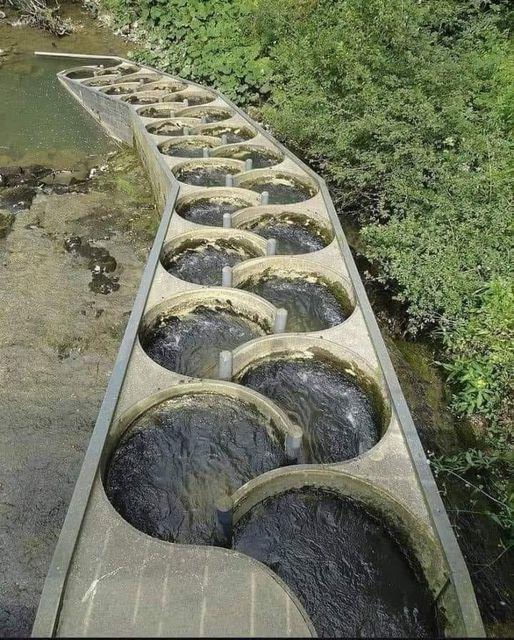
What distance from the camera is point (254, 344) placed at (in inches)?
244

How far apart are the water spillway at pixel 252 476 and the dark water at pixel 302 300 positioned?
3 centimetres

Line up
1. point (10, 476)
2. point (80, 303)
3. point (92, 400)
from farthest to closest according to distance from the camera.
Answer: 1. point (80, 303)
2. point (92, 400)
3. point (10, 476)

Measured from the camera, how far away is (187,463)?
5.30 metres

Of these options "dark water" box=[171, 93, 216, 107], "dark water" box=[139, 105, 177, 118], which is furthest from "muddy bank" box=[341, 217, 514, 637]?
"dark water" box=[171, 93, 216, 107]

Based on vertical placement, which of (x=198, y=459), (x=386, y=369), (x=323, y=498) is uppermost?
(x=386, y=369)

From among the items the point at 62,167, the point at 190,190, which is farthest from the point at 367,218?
the point at 62,167

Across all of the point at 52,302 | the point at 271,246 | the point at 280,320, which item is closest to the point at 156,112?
the point at 52,302

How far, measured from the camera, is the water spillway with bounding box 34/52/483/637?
3.69 meters

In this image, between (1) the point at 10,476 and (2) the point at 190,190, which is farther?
(2) the point at 190,190

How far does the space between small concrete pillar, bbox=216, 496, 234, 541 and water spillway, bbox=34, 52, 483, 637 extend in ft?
0.07

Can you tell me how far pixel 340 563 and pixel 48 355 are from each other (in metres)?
5.05

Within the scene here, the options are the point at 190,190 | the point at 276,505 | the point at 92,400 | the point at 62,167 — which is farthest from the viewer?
the point at 62,167

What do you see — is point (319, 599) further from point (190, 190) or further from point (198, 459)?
point (190, 190)

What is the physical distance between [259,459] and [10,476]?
9.60ft
